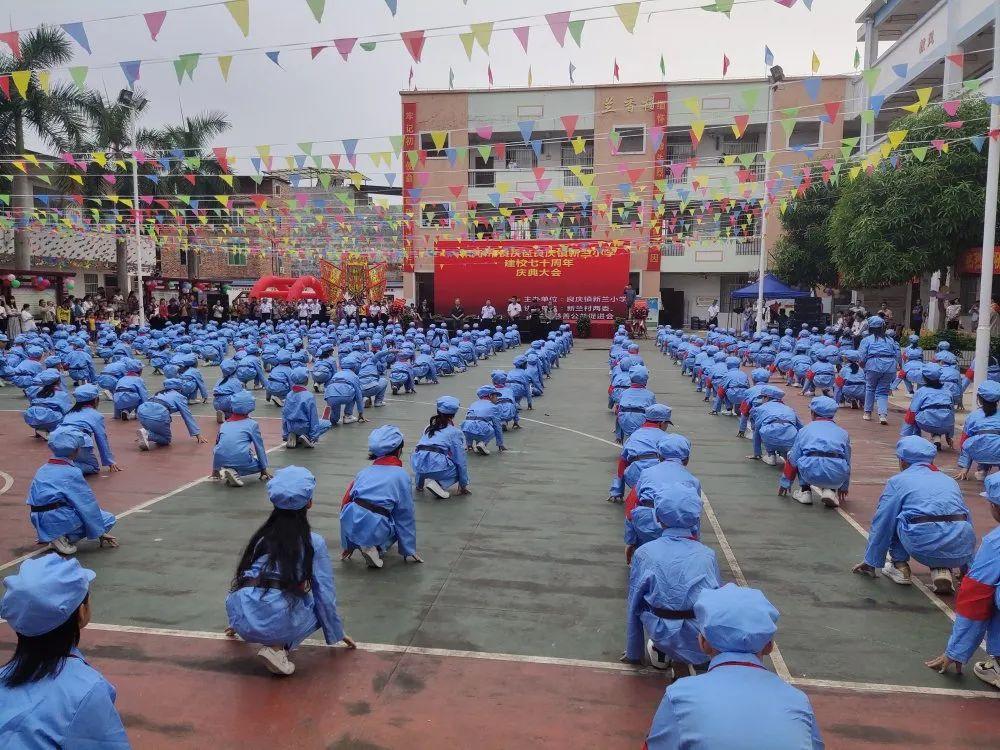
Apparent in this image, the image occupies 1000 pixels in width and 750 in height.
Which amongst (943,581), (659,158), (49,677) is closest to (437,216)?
(659,158)

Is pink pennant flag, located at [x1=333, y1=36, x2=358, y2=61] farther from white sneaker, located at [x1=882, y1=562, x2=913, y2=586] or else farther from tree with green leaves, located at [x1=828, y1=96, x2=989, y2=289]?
tree with green leaves, located at [x1=828, y1=96, x2=989, y2=289]

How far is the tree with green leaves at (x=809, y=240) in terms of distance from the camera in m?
31.6

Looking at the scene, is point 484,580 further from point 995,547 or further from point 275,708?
point 995,547

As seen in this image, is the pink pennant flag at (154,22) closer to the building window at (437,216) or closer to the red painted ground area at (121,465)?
the red painted ground area at (121,465)

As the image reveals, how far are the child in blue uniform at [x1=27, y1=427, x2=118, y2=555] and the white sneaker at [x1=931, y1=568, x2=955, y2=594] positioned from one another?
6898 millimetres

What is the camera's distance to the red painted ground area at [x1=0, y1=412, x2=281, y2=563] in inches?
296

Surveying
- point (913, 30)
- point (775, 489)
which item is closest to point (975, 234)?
point (913, 30)

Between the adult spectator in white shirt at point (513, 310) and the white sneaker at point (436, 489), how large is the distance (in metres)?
25.3

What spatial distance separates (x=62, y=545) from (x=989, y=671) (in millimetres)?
6964

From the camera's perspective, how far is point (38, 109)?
2756cm

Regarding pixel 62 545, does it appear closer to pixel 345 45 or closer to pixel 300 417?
pixel 300 417

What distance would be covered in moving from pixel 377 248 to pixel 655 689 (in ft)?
134

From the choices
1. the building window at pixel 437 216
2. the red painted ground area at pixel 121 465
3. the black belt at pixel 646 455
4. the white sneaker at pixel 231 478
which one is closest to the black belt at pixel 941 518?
the black belt at pixel 646 455

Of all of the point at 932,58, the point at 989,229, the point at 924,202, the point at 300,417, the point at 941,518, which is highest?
the point at 932,58
